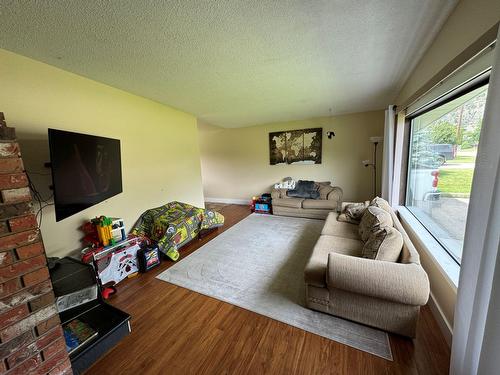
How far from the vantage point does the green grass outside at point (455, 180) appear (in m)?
1.56

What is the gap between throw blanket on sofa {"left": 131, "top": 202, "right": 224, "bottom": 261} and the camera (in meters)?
2.71

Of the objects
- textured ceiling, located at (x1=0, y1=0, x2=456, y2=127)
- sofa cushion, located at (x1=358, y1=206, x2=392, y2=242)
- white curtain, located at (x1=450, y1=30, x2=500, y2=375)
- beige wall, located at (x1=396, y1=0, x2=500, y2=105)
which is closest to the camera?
white curtain, located at (x1=450, y1=30, x2=500, y2=375)

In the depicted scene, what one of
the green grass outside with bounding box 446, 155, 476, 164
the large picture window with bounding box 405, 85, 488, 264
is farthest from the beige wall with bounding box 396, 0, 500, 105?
the green grass outside with bounding box 446, 155, 476, 164

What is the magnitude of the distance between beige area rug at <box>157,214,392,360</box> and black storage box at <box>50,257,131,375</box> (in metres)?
0.74

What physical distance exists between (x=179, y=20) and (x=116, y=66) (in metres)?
1.03

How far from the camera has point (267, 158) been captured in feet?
17.7

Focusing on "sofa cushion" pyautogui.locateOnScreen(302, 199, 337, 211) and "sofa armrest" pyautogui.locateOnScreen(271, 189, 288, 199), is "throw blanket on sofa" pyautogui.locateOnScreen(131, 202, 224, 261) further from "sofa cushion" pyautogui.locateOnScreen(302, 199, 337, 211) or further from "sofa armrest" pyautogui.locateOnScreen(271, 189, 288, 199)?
"sofa cushion" pyautogui.locateOnScreen(302, 199, 337, 211)

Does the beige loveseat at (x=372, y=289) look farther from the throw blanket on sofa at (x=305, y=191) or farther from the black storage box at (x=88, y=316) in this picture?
the throw blanket on sofa at (x=305, y=191)

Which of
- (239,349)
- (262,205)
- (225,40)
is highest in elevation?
(225,40)

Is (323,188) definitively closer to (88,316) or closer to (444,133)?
(444,133)

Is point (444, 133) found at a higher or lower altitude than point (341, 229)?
higher

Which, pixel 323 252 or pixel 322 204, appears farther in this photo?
pixel 322 204

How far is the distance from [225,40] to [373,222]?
7.27 ft

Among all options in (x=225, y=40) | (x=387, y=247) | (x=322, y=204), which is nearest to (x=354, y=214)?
(x=387, y=247)
